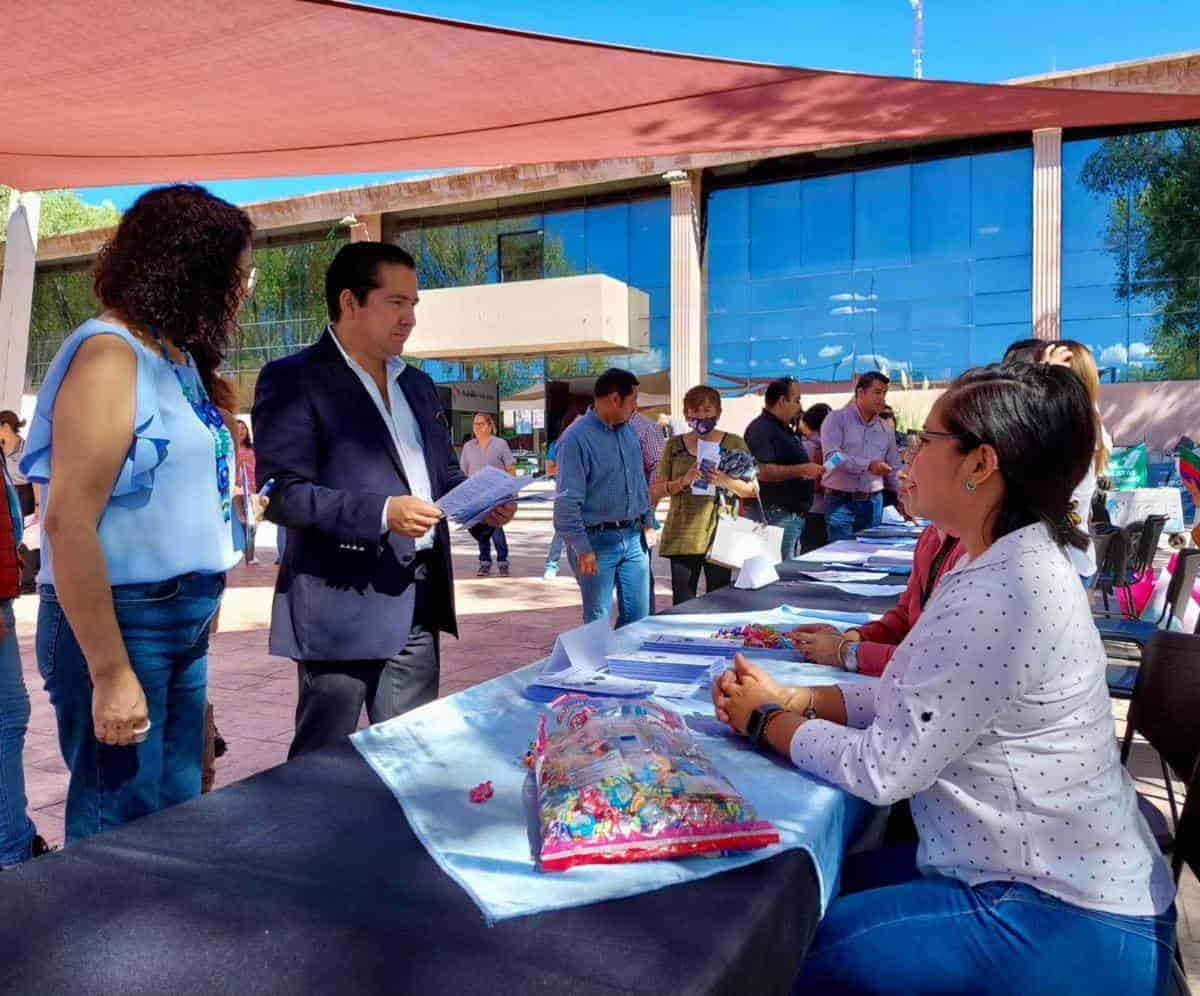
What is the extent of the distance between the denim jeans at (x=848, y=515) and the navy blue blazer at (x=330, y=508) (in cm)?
458

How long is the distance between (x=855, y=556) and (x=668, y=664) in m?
2.33

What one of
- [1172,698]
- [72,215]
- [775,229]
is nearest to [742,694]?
[1172,698]

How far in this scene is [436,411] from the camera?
2635 millimetres

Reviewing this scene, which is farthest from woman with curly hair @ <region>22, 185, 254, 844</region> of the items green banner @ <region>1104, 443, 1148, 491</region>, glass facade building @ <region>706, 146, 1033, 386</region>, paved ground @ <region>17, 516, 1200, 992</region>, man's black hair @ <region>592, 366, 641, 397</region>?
glass facade building @ <region>706, 146, 1033, 386</region>

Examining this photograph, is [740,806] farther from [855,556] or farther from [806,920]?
[855,556]

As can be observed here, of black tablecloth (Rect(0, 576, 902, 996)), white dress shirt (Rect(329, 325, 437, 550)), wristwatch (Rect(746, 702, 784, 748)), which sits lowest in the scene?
black tablecloth (Rect(0, 576, 902, 996))

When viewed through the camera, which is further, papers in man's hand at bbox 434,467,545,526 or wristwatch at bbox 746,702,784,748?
papers in man's hand at bbox 434,467,545,526

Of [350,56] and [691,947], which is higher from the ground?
[350,56]

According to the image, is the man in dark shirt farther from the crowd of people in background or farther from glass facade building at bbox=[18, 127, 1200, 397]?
glass facade building at bbox=[18, 127, 1200, 397]

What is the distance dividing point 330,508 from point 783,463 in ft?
14.8

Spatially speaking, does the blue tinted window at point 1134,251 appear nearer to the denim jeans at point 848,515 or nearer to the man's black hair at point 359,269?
the denim jeans at point 848,515

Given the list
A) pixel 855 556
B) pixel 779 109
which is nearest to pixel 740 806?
pixel 855 556

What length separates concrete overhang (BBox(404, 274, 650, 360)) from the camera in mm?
18406

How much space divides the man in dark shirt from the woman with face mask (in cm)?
70
